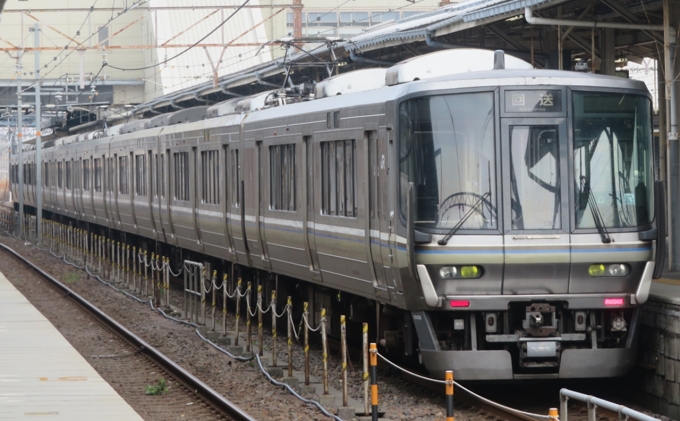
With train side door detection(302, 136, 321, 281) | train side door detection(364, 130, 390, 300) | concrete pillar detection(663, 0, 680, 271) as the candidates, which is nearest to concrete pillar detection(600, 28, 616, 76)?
concrete pillar detection(663, 0, 680, 271)

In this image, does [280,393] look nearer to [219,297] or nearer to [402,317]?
[402,317]

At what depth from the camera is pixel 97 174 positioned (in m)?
32.0

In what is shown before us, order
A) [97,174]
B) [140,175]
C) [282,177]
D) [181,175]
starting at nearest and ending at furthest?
[282,177] < [181,175] < [140,175] < [97,174]

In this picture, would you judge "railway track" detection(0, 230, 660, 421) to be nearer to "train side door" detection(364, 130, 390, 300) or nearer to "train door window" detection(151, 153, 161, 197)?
"train side door" detection(364, 130, 390, 300)

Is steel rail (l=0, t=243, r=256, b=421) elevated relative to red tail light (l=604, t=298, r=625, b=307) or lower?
lower

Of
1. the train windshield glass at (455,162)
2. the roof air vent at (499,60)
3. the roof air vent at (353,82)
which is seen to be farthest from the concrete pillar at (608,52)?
the train windshield glass at (455,162)

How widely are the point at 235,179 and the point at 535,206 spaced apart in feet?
25.6

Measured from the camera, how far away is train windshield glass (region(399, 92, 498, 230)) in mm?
10336

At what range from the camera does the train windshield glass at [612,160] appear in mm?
10453

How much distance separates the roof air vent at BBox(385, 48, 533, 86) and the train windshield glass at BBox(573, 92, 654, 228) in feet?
4.95

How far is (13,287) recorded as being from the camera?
78.5 ft

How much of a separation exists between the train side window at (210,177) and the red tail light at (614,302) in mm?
9247

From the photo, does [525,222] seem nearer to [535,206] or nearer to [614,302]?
[535,206]

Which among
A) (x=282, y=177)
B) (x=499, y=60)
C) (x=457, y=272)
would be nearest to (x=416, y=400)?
(x=457, y=272)
